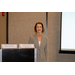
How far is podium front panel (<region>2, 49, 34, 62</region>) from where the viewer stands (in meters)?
0.97

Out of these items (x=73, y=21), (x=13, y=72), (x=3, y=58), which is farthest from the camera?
(x=73, y=21)

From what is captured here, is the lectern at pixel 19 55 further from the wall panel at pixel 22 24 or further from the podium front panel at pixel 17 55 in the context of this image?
the wall panel at pixel 22 24

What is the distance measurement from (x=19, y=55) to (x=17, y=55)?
2 cm

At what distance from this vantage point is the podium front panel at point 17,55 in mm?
970

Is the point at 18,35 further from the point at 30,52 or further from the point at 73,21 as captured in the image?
the point at 30,52

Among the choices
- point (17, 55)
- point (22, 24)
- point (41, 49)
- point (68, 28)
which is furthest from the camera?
point (22, 24)

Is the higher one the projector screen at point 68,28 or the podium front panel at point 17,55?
the projector screen at point 68,28

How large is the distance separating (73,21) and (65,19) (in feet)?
0.82

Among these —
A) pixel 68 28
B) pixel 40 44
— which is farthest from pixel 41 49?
pixel 68 28

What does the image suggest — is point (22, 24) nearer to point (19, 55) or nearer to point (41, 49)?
point (41, 49)

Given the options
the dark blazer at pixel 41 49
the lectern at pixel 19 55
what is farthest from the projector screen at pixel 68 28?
the lectern at pixel 19 55

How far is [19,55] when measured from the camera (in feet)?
3.21

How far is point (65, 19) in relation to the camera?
2.96 m
